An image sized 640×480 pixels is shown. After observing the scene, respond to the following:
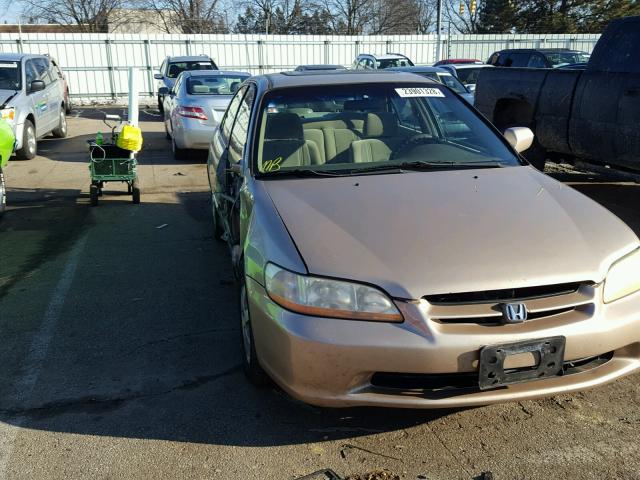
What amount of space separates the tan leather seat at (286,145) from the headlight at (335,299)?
1316 mm

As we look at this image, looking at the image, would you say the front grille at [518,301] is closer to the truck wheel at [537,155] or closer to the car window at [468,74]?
the truck wheel at [537,155]

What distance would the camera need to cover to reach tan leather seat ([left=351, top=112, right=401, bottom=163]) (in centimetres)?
427

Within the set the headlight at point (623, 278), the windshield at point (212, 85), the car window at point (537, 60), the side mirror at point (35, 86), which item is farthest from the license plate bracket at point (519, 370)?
the car window at point (537, 60)

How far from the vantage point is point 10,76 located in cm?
1165

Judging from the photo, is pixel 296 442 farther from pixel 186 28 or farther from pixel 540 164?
pixel 186 28

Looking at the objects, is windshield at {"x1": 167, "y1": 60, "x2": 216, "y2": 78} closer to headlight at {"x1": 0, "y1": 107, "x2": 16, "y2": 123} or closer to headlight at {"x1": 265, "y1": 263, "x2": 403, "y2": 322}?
headlight at {"x1": 0, "y1": 107, "x2": 16, "y2": 123}

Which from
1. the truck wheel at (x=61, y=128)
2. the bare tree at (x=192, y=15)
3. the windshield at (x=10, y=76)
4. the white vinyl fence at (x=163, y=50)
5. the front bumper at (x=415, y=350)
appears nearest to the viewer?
the front bumper at (x=415, y=350)

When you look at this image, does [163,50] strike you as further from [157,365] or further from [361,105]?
[157,365]

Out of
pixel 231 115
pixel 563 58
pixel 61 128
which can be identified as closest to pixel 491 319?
pixel 231 115

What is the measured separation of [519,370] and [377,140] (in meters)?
2.06

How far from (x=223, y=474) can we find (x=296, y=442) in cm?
40

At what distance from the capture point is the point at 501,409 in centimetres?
340

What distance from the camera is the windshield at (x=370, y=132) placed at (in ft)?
13.6

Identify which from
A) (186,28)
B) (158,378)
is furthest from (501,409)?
(186,28)
